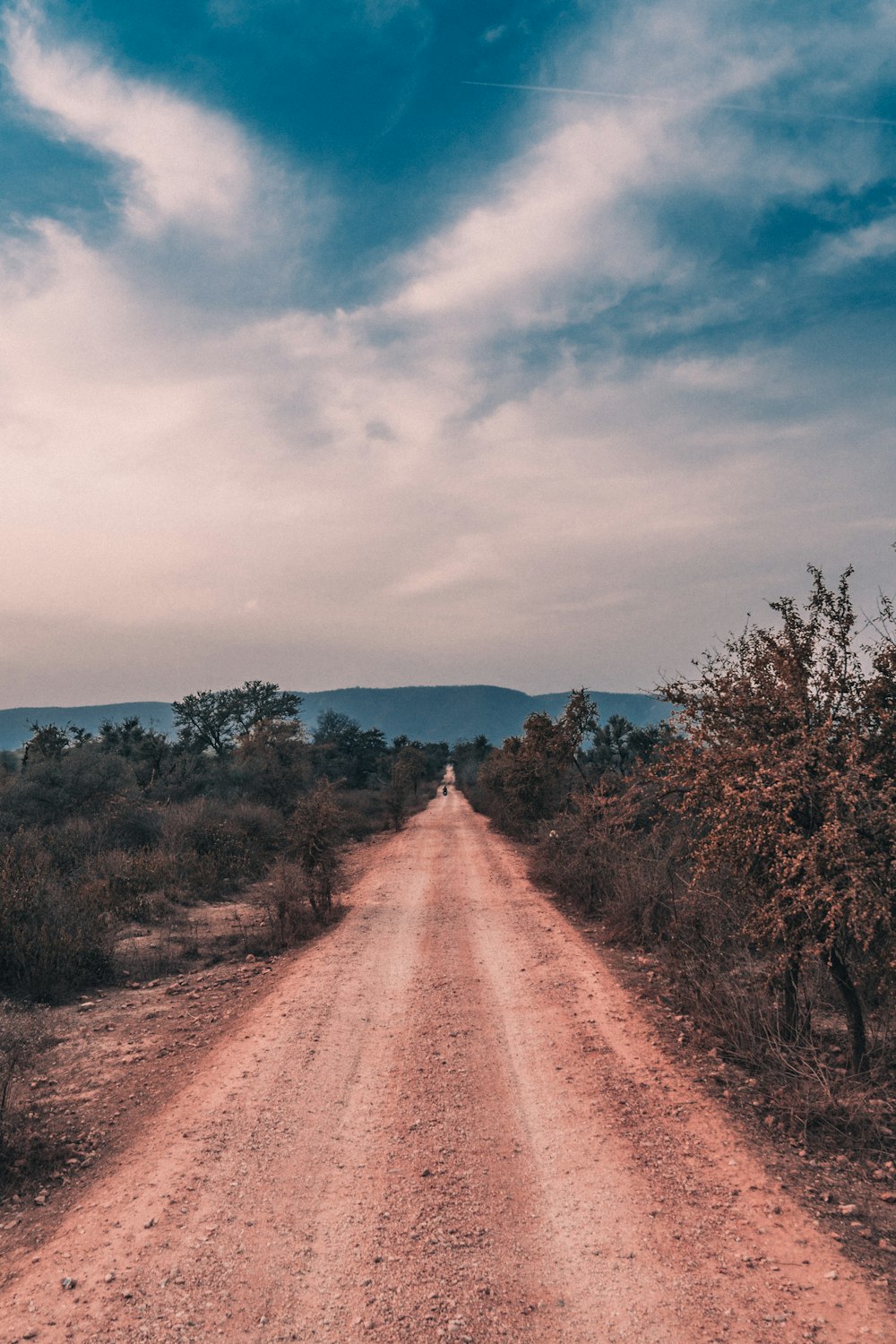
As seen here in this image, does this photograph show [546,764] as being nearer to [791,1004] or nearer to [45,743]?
[791,1004]

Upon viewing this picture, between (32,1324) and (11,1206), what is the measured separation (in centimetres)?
151

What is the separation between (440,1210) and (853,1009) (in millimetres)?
4344

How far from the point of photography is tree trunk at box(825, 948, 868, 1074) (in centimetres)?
640

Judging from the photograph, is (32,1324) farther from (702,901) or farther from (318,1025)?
(702,901)

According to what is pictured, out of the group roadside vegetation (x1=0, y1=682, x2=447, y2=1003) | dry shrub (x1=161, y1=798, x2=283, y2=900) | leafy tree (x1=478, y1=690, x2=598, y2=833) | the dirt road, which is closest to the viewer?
the dirt road

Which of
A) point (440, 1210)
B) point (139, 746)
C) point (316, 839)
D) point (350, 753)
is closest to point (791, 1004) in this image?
point (440, 1210)

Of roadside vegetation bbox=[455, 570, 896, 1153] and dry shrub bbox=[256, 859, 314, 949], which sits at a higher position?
roadside vegetation bbox=[455, 570, 896, 1153]

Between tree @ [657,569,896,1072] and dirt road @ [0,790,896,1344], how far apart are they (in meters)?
2.00

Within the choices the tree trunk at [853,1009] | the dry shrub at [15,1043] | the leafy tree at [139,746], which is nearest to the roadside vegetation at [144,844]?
the leafy tree at [139,746]

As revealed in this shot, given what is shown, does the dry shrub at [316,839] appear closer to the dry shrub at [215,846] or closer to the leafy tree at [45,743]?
the dry shrub at [215,846]

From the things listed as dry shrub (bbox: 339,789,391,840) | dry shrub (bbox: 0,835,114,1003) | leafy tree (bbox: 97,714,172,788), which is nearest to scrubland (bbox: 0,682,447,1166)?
dry shrub (bbox: 0,835,114,1003)

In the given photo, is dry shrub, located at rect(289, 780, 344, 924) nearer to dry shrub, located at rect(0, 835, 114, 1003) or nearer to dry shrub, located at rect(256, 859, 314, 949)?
dry shrub, located at rect(256, 859, 314, 949)

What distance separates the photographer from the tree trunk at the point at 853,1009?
640cm

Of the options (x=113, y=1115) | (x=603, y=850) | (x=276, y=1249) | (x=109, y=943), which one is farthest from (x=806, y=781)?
(x=109, y=943)
